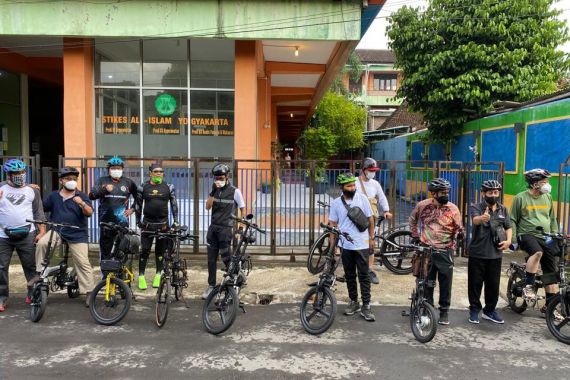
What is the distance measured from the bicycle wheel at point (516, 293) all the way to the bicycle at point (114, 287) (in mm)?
4653

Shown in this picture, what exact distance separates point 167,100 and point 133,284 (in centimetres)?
567

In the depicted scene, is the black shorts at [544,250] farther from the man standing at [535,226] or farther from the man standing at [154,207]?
the man standing at [154,207]

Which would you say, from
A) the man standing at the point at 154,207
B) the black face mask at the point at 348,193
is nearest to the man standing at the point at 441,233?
the black face mask at the point at 348,193

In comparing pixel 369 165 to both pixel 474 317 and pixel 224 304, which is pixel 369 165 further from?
pixel 224 304

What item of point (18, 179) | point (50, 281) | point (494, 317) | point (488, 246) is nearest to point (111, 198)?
point (18, 179)

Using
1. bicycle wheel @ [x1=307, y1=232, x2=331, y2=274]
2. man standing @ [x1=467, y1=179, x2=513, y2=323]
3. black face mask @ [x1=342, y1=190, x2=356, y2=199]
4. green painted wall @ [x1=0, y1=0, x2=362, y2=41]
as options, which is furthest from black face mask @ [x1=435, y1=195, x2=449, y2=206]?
green painted wall @ [x1=0, y1=0, x2=362, y2=41]

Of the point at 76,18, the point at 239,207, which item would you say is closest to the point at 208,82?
the point at 76,18

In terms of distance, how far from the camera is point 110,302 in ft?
17.6

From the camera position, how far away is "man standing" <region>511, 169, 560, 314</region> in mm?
5520

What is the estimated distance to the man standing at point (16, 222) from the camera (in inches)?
221

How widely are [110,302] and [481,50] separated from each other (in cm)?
1290

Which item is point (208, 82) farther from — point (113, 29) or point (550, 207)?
point (550, 207)

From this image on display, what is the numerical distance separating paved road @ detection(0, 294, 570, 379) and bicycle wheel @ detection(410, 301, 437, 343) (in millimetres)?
102

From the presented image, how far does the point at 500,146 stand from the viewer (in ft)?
42.7
